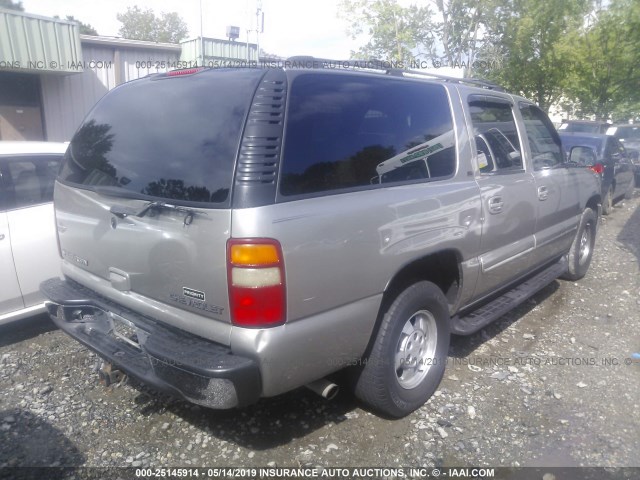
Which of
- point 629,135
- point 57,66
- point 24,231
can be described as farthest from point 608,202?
point 57,66

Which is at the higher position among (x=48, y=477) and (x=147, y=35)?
(x=147, y=35)

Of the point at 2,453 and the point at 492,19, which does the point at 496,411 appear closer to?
the point at 2,453

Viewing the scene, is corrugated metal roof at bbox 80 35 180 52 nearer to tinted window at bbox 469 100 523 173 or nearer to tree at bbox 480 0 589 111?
tinted window at bbox 469 100 523 173

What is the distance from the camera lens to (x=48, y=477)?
261 cm

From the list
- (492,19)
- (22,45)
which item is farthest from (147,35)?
(22,45)

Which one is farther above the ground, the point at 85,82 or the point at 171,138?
the point at 171,138

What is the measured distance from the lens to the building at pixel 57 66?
31.0 feet

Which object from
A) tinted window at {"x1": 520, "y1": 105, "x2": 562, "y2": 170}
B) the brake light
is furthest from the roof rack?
the brake light

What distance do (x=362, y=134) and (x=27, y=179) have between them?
2.97 metres

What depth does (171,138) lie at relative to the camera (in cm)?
251

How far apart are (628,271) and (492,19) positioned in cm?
1517

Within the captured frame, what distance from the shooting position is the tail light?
2153 millimetres

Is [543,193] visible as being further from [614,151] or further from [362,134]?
[614,151]

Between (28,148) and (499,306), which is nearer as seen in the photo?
(499,306)
